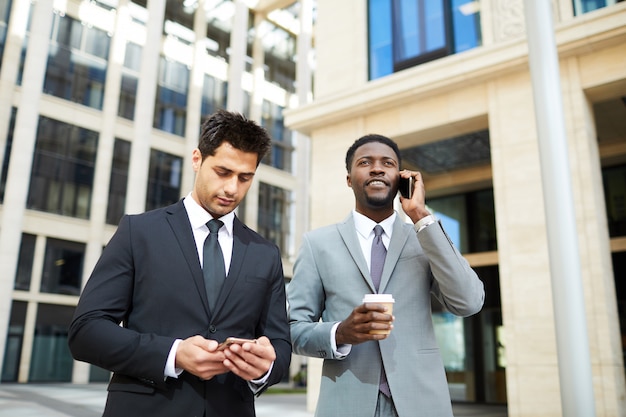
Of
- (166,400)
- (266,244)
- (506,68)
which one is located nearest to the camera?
(166,400)

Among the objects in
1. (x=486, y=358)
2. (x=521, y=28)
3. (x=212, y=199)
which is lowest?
(x=486, y=358)

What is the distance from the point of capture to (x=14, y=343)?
24547 millimetres

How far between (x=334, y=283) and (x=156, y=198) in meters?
28.6

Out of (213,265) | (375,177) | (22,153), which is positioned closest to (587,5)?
(375,177)

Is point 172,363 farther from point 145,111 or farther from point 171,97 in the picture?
point 171,97

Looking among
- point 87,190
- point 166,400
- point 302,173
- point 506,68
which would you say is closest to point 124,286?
point 166,400

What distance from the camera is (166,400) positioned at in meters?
2.17

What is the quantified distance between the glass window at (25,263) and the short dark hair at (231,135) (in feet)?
85.0

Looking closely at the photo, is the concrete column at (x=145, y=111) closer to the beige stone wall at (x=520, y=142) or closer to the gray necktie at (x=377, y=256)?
the beige stone wall at (x=520, y=142)

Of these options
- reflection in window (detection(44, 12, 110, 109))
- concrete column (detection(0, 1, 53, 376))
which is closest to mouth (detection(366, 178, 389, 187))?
concrete column (detection(0, 1, 53, 376))

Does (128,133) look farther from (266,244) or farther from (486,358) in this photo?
(266,244)

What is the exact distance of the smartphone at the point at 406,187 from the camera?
285 centimetres

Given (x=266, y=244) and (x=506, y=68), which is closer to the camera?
(x=266, y=244)

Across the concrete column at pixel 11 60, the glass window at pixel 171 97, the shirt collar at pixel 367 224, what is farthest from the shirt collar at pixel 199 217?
the glass window at pixel 171 97
